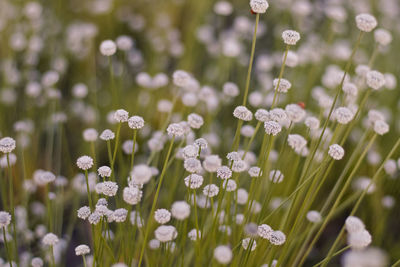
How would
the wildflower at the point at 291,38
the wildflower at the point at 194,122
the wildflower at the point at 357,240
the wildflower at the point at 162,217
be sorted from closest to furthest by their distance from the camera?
the wildflower at the point at 357,240 → the wildflower at the point at 162,217 → the wildflower at the point at 291,38 → the wildflower at the point at 194,122

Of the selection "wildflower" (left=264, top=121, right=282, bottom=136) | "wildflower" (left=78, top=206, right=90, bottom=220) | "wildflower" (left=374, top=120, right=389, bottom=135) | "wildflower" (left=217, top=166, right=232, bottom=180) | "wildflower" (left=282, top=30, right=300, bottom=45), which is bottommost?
"wildflower" (left=78, top=206, right=90, bottom=220)

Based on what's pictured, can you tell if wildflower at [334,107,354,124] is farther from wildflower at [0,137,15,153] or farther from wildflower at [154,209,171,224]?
wildflower at [0,137,15,153]

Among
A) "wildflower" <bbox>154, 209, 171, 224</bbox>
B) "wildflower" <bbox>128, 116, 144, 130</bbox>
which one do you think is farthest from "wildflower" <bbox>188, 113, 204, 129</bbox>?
"wildflower" <bbox>154, 209, 171, 224</bbox>

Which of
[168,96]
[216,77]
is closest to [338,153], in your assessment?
[216,77]

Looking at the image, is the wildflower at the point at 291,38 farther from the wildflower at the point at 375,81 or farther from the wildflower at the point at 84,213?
the wildflower at the point at 84,213

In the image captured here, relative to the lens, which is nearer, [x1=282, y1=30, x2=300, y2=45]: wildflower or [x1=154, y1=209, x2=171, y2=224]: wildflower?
[x1=154, y1=209, x2=171, y2=224]: wildflower

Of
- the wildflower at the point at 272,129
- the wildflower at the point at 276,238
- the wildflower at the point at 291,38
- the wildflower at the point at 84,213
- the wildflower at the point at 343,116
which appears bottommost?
the wildflower at the point at 84,213

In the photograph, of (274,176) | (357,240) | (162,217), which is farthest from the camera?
(274,176)

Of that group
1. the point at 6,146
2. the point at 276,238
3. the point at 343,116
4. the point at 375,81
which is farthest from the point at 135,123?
the point at 375,81

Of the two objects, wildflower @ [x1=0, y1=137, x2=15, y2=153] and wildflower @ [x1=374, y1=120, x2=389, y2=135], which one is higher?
wildflower @ [x1=374, y1=120, x2=389, y2=135]

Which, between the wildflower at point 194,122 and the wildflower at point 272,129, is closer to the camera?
the wildflower at point 272,129

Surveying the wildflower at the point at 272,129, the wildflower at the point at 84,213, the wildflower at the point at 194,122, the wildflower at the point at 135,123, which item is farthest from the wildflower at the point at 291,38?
the wildflower at the point at 84,213

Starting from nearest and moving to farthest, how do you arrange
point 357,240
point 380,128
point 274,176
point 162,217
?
point 357,240 < point 162,217 < point 274,176 < point 380,128

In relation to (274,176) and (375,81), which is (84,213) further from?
(375,81)
